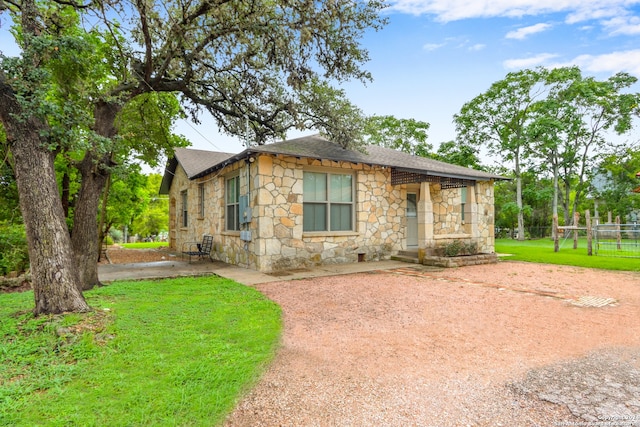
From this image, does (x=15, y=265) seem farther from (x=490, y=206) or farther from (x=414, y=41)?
(x=490, y=206)

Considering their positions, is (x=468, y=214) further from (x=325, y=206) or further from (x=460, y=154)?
(x=460, y=154)

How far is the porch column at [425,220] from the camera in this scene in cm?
992

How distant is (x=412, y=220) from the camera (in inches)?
457

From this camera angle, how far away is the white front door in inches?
452

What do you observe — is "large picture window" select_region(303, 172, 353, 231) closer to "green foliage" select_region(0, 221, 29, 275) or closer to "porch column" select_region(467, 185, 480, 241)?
"porch column" select_region(467, 185, 480, 241)

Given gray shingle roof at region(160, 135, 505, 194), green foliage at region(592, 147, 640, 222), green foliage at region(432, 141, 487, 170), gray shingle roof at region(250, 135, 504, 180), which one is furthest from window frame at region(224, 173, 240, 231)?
green foliage at region(592, 147, 640, 222)

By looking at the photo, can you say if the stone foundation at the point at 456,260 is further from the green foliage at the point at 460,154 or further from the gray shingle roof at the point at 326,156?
the green foliage at the point at 460,154

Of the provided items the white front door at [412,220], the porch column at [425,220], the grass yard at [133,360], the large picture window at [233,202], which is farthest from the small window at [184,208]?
the porch column at [425,220]

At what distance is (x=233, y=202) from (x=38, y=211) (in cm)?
612

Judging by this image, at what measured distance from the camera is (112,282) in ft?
23.0

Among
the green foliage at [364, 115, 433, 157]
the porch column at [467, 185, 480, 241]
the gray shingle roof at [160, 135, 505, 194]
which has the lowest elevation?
the porch column at [467, 185, 480, 241]

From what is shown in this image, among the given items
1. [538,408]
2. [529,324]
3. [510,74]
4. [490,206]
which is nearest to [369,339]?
[538,408]

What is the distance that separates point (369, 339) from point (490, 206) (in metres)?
11.2

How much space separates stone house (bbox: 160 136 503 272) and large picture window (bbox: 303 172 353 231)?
0.03 metres
